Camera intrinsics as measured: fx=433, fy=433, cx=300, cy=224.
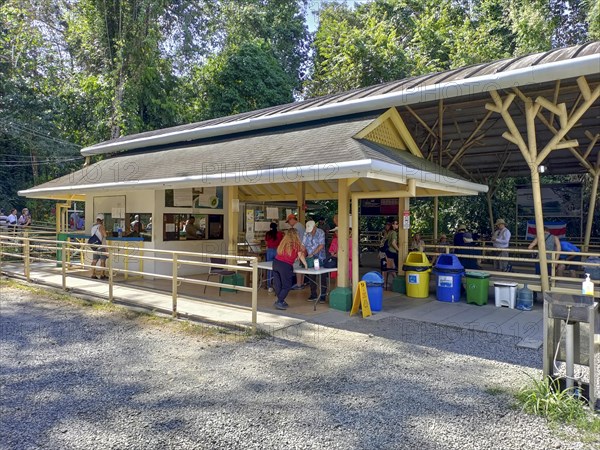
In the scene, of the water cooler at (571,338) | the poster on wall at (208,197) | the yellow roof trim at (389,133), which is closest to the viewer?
the water cooler at (571,338)

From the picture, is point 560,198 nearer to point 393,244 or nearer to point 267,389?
point 393,244

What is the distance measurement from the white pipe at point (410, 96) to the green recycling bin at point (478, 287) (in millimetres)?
3347

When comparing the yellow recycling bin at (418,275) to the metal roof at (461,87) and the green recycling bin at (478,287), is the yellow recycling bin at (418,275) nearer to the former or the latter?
the green recycling bin at (478,287)

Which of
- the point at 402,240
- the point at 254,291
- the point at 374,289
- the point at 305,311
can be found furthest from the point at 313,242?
the point at 402,240

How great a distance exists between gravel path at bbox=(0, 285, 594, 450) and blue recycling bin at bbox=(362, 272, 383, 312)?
0.81 meters

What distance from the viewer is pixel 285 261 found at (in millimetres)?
7234

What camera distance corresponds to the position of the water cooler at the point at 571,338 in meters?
3.74

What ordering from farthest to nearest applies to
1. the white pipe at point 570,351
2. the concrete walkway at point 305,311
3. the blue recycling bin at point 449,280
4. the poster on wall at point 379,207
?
the poster on wall at point 379,207 → the blue recycling bin at point 449,280 → the concrete walkway at point 305,311 → the white pipe at point 570,351

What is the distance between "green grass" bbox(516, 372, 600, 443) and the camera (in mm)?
3430

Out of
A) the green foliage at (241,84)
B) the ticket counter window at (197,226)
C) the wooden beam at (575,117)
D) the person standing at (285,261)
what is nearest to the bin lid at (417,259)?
the person standing at (285,261)

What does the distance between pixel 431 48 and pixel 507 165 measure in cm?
964

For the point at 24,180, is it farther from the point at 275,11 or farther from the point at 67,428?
the point at 67,428

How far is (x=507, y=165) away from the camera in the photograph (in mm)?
14547

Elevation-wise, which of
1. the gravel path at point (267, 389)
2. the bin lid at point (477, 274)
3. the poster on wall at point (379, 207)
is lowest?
the gravel path at point (267, 389)
